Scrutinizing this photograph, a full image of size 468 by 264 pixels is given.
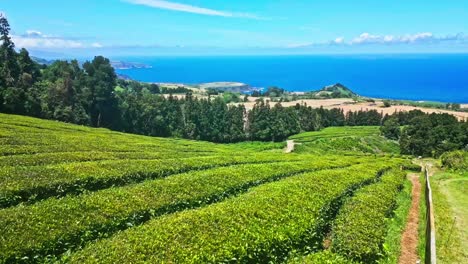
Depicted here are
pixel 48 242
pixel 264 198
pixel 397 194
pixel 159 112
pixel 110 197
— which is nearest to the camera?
pixel 48 242

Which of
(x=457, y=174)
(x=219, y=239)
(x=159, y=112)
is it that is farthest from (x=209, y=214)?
(x=159, y=112)

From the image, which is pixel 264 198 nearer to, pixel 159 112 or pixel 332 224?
pixel 332 224

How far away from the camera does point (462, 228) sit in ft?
78.8

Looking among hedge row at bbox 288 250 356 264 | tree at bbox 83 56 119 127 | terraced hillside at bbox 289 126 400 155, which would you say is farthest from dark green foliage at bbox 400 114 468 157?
hedge row at bbox 288 250 356 264

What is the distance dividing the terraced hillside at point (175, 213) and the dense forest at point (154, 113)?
6264 centimetres

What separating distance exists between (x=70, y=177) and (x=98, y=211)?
5990mm

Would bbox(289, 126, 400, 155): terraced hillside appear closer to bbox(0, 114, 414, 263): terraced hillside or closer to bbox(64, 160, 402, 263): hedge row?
bbox(0, 114, 414, 263): terraced hillside

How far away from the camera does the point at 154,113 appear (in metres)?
128

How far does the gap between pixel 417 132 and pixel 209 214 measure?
100656 mm

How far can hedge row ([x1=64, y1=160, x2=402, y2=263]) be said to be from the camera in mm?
15836

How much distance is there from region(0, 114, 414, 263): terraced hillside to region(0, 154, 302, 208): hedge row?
0.06 meters

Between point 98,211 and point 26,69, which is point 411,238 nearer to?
point 98,211

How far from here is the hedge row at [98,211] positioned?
52.8ft

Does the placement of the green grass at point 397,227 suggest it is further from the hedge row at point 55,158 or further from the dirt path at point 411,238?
the hedge row at point 55,158
